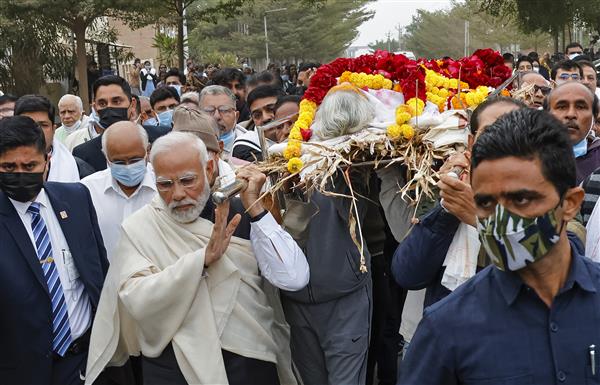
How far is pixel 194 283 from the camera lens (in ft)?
11.8

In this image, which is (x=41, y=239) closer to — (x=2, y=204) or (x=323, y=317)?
(x=2, y=204)

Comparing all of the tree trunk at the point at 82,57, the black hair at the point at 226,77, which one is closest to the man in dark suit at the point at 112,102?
the black hair at the point at 226,77

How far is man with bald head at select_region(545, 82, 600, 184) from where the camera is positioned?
4.61 m

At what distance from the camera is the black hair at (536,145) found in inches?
83.6

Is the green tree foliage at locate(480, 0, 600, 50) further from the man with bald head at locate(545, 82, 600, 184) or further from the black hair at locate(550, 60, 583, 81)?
the man with bald head at locate(545, 82, 600, 184)

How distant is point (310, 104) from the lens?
184 inches

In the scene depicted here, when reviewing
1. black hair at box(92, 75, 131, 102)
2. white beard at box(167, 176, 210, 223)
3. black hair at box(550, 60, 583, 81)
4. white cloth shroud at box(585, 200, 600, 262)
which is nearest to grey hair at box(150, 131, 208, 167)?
white beard at box(167, 176, 210, 223)

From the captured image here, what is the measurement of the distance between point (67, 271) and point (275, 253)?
1.22m

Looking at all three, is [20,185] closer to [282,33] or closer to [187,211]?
[187,211]

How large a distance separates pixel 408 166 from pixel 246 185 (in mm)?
795

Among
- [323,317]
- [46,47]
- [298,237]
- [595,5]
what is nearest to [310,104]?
[298,237]

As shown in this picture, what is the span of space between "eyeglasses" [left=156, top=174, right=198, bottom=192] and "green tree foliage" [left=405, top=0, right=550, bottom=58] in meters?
51.5

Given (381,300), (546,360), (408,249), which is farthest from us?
(381,300)

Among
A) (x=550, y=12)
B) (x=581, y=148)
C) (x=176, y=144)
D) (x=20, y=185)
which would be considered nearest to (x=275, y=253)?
(x=176, y=144)
